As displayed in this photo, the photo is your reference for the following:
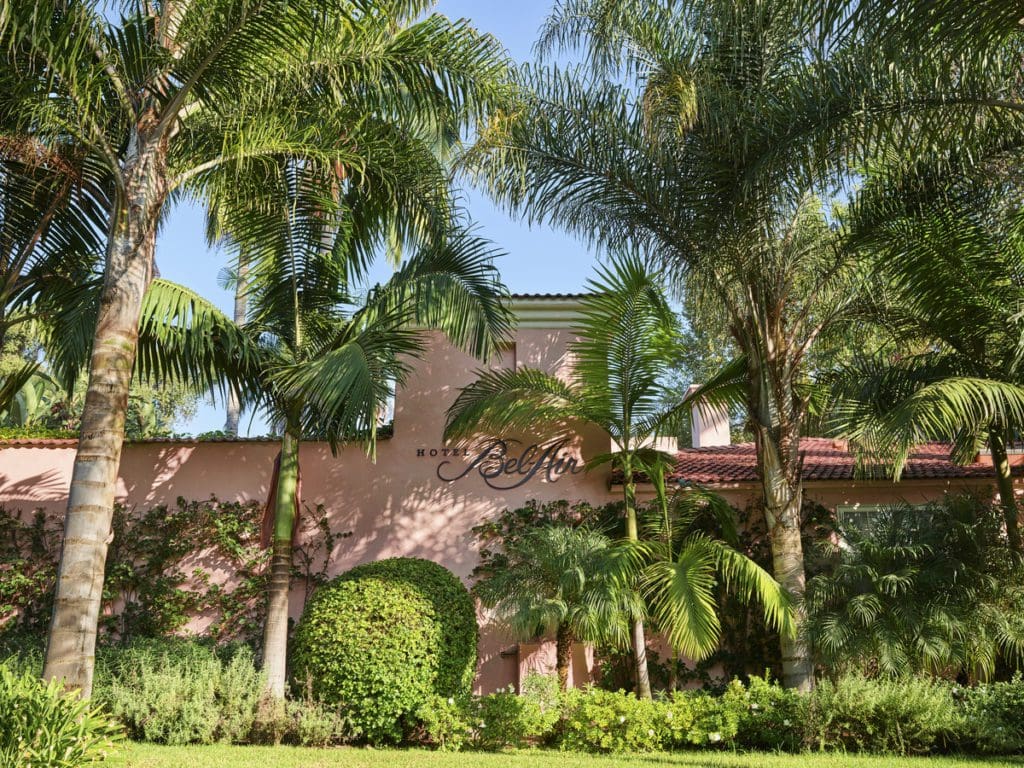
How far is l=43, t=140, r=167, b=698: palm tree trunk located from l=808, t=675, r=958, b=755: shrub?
7.08m

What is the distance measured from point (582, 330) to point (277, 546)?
15.4 ft

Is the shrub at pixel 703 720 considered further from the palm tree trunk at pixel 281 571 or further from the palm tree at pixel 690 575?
the palm tree trunk at pixel 281 571

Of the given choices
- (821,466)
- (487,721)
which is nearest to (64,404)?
(487,721)

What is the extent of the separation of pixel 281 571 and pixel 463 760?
11.2 feet

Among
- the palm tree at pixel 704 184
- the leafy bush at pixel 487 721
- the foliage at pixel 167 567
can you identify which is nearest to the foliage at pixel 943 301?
the palm tree at pixel 704 184

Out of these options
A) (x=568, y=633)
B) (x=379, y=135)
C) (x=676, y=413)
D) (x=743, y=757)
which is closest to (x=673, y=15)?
(x=379, y=135)

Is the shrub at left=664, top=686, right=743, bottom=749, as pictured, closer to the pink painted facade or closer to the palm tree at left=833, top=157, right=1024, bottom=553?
the palm tree at left=833, top=157, right=1024, bottom=553

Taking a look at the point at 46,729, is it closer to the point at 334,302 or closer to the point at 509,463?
the point at 334,302

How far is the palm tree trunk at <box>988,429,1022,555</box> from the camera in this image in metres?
10.3

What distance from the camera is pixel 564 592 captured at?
1014 cm

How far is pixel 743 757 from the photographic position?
8.95m

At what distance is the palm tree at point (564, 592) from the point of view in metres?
9.80

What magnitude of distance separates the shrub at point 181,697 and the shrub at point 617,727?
138 inches

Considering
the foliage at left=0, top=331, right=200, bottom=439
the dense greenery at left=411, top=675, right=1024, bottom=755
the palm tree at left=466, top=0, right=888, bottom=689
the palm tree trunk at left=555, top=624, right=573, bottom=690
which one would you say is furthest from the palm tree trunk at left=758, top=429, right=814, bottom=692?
the foliage at left=0, top=331, right=200, bottom=439
